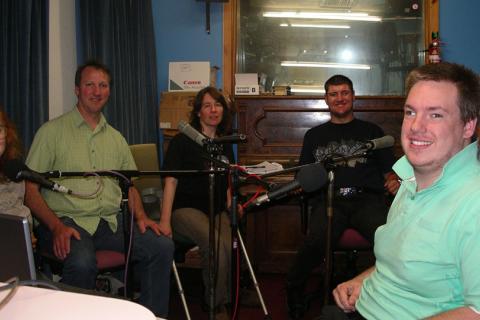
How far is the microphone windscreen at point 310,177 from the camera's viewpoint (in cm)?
147

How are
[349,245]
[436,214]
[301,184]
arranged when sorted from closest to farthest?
[436,214] < [301,184] < [349,245]

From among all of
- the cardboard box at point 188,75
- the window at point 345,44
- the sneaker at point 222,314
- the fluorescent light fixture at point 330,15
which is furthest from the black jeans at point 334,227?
the fluorescent light fixture at point 330,15

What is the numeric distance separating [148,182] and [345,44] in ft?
7.15

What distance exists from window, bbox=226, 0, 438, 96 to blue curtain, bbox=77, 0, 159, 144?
0.78 m

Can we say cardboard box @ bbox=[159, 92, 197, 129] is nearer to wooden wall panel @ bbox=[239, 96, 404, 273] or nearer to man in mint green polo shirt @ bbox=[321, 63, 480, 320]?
wooden wall panel @ bbox=[239, 96, 404, 273]

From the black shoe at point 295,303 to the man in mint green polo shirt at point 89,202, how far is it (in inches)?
31.4

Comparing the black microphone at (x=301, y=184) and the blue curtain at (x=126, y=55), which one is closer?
the black microphone at (x=301, y=184)

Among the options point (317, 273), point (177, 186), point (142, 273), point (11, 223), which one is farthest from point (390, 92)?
point (11, 223)

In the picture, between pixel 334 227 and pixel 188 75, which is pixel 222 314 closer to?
pixel 334 227

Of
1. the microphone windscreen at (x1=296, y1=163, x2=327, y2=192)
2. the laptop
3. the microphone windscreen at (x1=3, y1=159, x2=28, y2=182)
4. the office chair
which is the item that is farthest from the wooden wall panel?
the laptop

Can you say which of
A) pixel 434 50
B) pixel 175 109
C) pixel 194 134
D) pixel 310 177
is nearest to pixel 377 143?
pixel 310 177

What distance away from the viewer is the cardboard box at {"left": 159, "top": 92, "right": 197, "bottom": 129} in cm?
371

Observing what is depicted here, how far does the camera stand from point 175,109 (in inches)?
147

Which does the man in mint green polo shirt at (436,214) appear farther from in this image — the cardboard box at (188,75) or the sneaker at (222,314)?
the cardboard box at (188,75)
